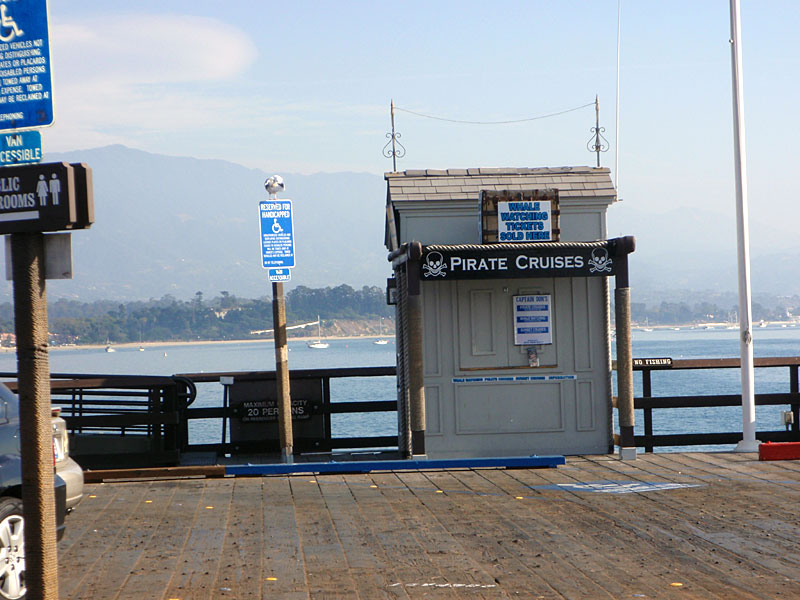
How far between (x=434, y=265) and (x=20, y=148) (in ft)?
24.8

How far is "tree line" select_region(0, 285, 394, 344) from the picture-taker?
82.4m

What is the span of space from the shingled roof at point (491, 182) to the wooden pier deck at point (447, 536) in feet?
11.6

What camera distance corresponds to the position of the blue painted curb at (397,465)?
11891 mm

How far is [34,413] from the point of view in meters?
4.77

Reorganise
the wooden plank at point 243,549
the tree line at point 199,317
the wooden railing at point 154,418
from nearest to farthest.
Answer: the wooden plank at point 243,549 → the wooden railing at point 154,418 → the tree line at point 199,317

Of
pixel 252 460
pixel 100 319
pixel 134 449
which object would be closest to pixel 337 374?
pixel 252 460

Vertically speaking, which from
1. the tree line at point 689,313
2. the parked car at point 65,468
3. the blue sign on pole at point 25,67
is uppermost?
the blue sign on pole at point 25,67

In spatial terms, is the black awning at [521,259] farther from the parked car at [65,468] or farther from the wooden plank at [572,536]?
the parked car at [65,468]

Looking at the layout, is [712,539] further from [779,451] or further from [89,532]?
[89,532]

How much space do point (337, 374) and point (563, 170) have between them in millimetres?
4098

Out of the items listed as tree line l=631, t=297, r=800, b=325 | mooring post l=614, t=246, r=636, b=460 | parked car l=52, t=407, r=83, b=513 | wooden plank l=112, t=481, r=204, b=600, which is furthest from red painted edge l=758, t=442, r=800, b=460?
tree line l=631, t=297, r=800, b=325

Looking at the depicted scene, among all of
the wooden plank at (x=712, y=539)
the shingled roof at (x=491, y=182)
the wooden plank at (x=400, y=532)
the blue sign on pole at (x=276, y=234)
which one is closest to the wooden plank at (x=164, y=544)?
the wooden plank at (x=400, y=532)

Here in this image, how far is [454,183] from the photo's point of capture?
13086 mm

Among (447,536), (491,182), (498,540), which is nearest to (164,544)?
(447,536)
